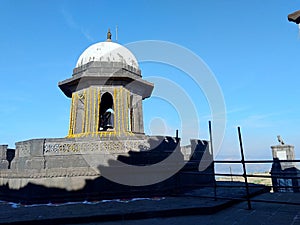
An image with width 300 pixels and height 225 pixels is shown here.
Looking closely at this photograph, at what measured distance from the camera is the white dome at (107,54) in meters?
11.4

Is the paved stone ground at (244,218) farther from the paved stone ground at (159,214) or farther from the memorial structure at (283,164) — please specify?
the memorial structure at (283,164)

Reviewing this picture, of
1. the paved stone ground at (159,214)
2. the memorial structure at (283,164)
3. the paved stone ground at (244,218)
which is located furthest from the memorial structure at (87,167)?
the memorial structure at (283,164)

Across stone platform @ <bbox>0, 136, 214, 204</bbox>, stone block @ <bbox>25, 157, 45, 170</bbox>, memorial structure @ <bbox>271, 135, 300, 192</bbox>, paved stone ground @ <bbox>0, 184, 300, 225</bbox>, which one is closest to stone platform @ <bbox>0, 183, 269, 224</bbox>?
paved stone ground @ <bbox>0, 184, 300, 225</bbox>

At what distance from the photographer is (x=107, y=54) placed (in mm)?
11477

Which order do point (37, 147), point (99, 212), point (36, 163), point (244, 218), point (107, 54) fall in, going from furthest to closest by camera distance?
1. point (107, 54)
2. point (37, 147)
3. point (36, 163)
4. point (99, 212)
5. point (244, 218)

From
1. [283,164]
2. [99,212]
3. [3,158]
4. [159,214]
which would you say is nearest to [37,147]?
[99,212]

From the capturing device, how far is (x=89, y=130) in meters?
10.1

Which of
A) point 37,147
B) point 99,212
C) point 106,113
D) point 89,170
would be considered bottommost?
point 99,212

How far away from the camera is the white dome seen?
37.4 ft

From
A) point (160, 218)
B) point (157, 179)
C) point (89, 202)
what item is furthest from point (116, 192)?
point (160, 218)

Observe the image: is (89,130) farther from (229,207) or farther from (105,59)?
(229,207)

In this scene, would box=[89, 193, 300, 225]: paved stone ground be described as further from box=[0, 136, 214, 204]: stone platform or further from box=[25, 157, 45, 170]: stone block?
box=[25, 157, 45, 170]: stone block

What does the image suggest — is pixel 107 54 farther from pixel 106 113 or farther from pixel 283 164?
pixel 283 164

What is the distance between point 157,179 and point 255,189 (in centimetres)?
363
